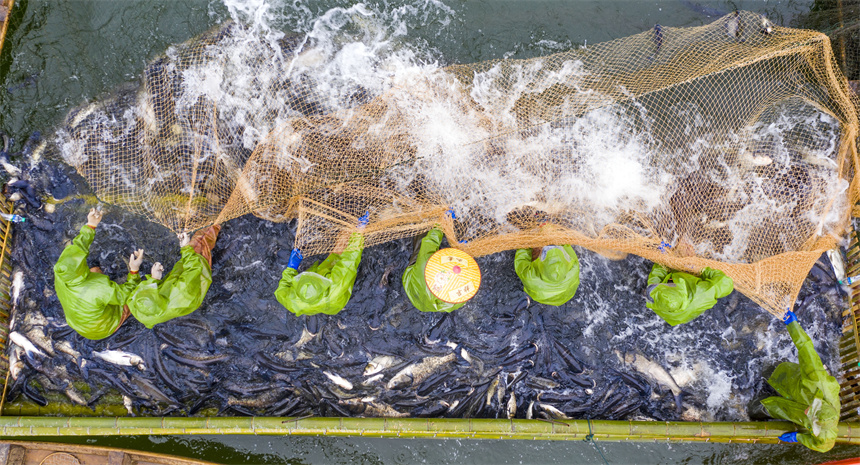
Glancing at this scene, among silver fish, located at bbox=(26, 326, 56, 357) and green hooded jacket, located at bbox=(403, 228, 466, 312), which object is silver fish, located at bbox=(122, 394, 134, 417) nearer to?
silver fish, located at bbox=(26, 326, 56, 357)

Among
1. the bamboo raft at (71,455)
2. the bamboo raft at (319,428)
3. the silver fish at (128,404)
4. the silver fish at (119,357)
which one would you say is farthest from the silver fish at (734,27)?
the silver fish at (128,404)

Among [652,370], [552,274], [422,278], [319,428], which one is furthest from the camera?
[652,370]

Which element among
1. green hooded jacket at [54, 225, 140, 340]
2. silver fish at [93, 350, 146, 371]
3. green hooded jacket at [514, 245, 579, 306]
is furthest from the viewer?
silver fish at [93, 350, 146, 371]

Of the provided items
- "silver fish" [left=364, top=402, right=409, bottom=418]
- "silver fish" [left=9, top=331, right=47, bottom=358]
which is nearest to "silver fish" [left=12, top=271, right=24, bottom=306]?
"silver fish" [left=9, top=331, right=47, bottom=358]

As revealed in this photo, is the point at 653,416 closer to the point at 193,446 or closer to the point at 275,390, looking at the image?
the point at 275,390

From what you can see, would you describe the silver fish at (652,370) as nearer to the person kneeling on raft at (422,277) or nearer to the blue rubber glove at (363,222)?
the person kneeling on raft at (422,277)

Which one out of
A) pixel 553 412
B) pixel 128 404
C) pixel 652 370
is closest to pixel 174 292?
pixel 128 404

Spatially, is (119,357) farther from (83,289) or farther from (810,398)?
(810,398)
